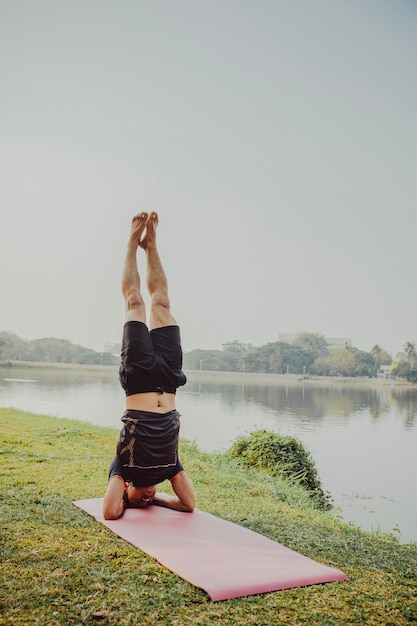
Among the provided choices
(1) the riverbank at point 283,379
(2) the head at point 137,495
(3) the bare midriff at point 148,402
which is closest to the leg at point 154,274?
(3) the bare midriff at point 148,402

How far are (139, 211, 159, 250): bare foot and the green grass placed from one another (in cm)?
186

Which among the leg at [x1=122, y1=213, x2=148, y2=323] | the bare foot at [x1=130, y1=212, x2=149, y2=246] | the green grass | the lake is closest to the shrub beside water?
the lake

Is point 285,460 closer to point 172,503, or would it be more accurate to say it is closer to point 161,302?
point 172,503

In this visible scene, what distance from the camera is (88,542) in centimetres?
296

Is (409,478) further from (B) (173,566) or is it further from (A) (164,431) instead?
(B) (173,566)

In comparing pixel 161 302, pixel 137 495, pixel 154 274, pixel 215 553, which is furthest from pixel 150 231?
pixel 215 553

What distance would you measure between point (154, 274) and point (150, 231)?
1.03ft

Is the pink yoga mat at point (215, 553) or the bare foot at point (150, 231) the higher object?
the bare foot at point (150, 231)

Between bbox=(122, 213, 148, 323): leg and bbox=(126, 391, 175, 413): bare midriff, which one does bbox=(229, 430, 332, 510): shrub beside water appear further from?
bbox=(122, 213, 148, 323): leg

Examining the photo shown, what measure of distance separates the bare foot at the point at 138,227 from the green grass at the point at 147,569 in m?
1.87

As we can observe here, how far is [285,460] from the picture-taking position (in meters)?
5.84

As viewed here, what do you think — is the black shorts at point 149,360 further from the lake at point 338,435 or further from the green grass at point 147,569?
the lake at point 338,435

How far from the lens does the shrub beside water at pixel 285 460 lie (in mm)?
5743

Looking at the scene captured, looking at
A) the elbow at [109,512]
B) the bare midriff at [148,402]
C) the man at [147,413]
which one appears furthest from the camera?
the bare midriff at [148,402]
